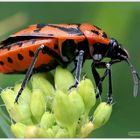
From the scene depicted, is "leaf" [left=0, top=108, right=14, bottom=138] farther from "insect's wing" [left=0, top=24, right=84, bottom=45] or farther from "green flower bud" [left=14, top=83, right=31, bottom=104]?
"insect's wing" [left=0, top=24, right=84, bottom=45]

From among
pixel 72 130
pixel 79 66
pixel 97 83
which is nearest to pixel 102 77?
pixel 97 83

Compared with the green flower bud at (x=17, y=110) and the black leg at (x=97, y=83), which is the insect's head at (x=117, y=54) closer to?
the black leg at (x=97, y=83)

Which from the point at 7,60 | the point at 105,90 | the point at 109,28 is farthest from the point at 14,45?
the point at 109,28

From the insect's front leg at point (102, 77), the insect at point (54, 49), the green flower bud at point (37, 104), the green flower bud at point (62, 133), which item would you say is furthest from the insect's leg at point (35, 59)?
the green flower bud at point (62, 133)

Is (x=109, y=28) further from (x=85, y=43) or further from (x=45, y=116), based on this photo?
(x=45, y=116)

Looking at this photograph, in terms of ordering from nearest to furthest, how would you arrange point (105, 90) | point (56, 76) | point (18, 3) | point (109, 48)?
point (56, 76) < point (109, 48) < point (105, 90) < point (18, 3)

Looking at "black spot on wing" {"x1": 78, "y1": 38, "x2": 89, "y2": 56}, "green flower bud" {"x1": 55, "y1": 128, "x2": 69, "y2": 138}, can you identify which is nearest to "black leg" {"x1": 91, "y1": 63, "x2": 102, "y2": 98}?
"black spot on wing" {"x1": 78, "y1": 38, "x2": 89, "y2": 56}

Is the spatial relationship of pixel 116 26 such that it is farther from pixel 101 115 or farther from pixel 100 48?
pixel 101 115
